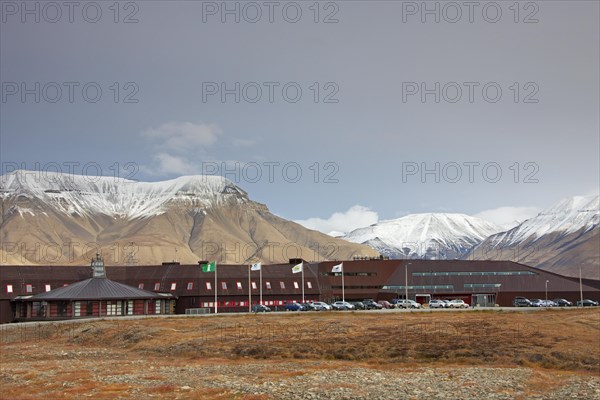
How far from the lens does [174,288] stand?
122562mm

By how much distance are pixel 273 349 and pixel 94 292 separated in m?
50.5

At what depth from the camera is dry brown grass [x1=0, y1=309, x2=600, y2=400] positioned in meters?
51.4

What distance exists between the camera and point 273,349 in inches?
2650

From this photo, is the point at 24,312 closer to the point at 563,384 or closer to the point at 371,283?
the point at 371,283

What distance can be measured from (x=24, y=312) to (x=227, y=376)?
6637 centimetres

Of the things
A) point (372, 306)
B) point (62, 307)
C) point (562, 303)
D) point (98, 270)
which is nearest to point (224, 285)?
point (98, 270)

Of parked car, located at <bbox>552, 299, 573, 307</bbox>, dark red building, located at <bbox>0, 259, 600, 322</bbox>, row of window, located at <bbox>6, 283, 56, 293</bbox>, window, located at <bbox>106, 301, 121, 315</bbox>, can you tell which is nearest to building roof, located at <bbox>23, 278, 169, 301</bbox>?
window, located at <bbox>106, 301, 121, 315</bbox>

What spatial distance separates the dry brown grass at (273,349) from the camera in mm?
51406

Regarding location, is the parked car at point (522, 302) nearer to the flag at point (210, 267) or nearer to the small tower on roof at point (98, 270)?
the flag at point (210, 267)

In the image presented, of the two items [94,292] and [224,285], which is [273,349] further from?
[224,285]

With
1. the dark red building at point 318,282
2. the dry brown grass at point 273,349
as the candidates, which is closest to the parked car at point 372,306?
the dark red building at point 318,282

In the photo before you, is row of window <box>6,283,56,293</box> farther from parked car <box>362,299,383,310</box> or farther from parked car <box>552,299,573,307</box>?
parked car <box>552,299,573,307</box>

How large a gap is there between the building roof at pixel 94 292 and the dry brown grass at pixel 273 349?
15857mm

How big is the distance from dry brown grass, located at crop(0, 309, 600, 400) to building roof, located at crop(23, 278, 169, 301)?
15857 millimetres
